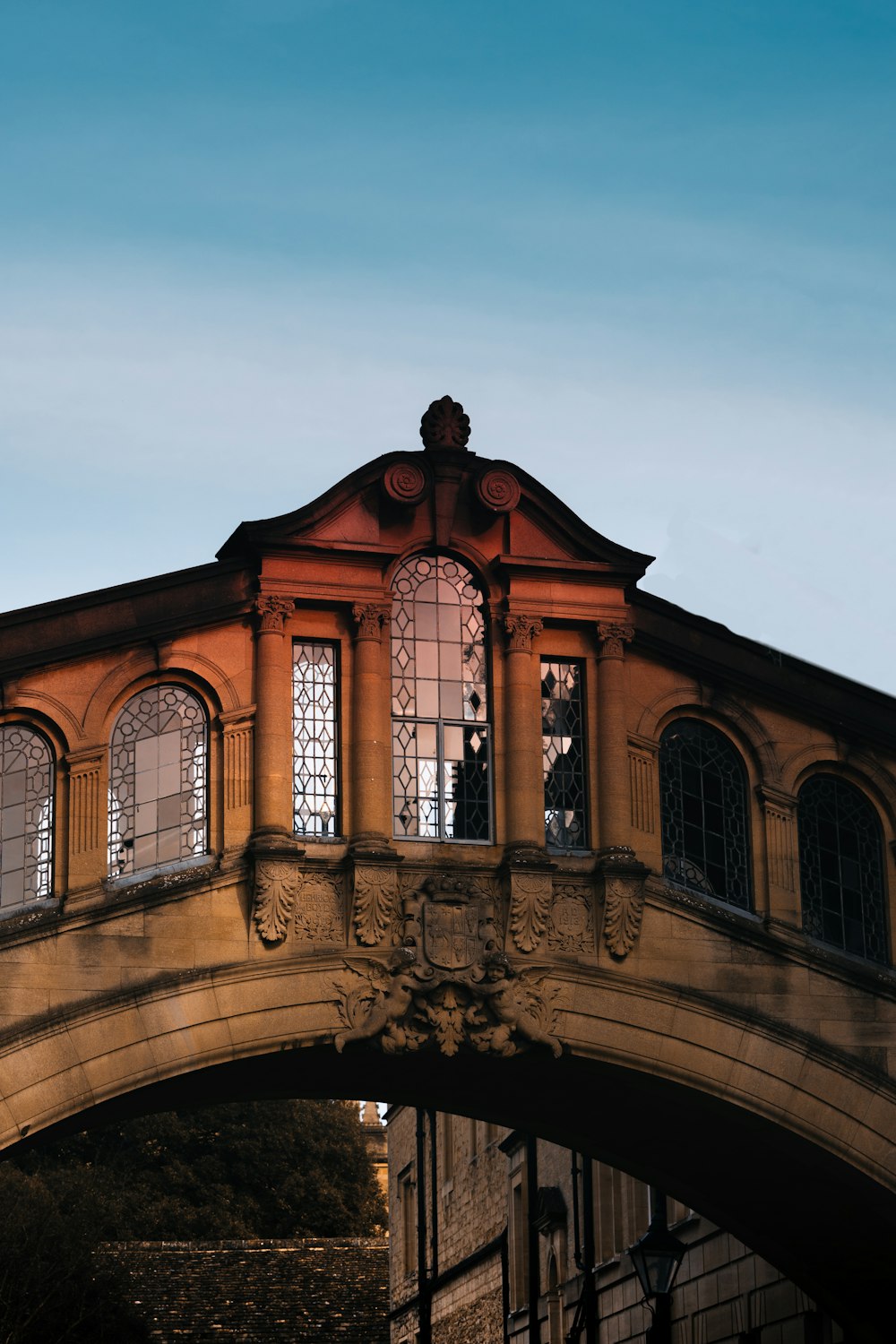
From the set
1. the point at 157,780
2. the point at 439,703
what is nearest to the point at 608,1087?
the point at 439,703

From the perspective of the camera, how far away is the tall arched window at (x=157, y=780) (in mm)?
17672

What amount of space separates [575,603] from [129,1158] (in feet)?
134

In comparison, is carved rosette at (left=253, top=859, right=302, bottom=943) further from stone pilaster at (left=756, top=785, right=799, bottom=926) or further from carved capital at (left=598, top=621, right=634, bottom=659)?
stone pilaster at (left=756, top=785, right=799, bottom=926)

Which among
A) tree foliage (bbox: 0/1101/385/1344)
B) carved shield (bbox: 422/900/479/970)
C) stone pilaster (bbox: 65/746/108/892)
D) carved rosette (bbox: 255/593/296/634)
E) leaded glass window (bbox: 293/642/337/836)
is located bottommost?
carved shield (bbox: 422/900/479/970)

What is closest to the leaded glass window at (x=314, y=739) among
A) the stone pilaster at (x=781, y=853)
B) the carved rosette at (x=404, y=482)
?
the carved rosette at (x=404, y=482)

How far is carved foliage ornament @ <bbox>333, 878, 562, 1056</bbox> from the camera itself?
17.5 m

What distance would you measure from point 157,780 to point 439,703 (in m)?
2.43

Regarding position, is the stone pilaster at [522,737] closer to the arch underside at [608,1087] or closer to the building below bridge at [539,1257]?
the arch underside at [608,1087]

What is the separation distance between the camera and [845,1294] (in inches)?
833

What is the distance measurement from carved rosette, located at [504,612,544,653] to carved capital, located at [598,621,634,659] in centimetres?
58

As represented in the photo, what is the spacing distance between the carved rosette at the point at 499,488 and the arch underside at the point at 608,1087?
3951 mm

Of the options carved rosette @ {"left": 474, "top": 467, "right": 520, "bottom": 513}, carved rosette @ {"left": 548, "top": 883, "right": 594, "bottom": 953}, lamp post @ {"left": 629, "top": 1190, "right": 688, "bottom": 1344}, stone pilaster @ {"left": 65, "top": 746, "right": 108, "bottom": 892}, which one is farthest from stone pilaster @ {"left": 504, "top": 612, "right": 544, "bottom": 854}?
lamp post @ {"left": 629, "top": 1190, "right": 688, "bottom": 1344}

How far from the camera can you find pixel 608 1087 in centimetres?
1922

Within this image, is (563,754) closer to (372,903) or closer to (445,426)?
(372,903)
